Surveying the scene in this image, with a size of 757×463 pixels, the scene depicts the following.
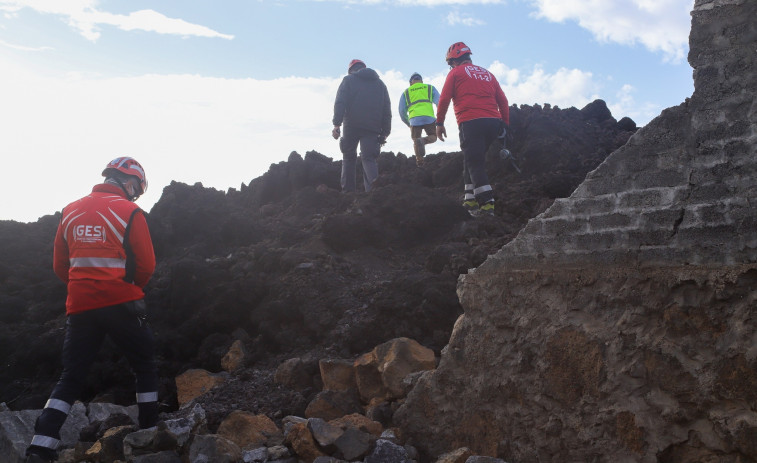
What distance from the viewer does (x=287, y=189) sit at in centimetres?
1162

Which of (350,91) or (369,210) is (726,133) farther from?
(350,91)

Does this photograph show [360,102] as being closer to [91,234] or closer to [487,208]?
[487,208]

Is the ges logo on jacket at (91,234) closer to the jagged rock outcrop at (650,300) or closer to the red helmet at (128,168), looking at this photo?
the red helmet at (128,168)

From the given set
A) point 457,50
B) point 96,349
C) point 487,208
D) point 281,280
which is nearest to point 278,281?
point 281,280

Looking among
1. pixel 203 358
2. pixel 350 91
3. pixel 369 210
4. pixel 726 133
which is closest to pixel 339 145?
pixel 350 91

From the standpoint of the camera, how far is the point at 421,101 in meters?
10.3

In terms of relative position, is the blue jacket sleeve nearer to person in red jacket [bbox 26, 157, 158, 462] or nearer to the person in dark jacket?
the person in dark jacket

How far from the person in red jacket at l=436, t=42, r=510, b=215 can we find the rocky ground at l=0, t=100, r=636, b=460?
0.51 metres

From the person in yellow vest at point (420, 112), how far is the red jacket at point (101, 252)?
20.9 feet

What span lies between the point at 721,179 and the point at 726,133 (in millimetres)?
236

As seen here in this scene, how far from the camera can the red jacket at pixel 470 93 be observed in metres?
7.38

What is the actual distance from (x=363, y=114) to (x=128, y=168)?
4798 millimetres

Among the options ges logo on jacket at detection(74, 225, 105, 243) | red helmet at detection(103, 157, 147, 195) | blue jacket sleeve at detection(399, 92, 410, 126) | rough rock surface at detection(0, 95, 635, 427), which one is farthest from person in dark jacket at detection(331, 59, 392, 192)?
ges logo on jacket at detection(74, 225, 105, 243)

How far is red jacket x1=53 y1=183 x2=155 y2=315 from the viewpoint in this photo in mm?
4367
